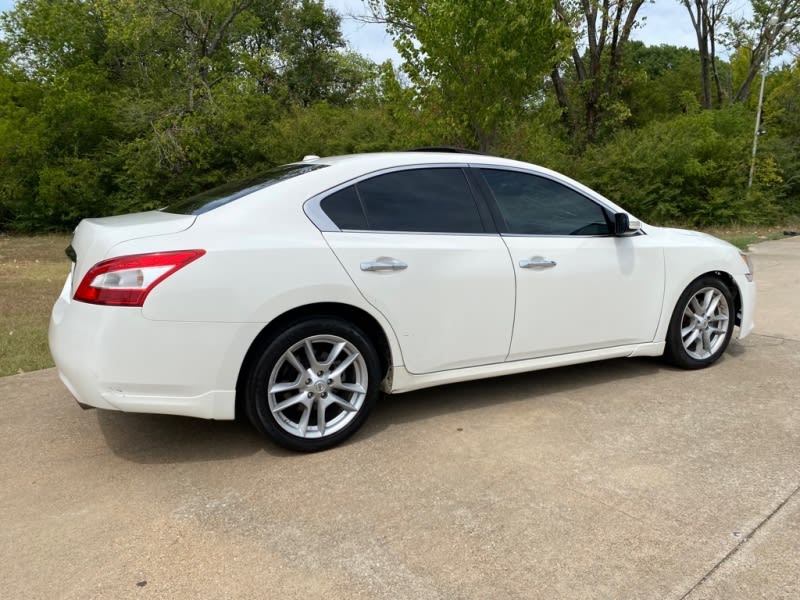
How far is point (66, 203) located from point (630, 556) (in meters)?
22.3

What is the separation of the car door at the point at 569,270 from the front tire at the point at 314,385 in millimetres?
1037

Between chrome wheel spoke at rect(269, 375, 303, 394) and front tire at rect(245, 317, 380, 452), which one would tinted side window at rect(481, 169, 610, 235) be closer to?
front tire at rect(245, 317, 380, 452)

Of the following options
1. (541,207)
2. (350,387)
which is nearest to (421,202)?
(541,207)

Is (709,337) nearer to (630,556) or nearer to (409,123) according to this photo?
(630,556)

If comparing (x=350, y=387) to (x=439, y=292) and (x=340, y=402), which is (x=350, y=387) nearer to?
(x=340, y=402)

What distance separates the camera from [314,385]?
11.1 feet

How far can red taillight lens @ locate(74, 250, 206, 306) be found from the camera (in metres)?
2.99

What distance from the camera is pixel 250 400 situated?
3256 mm

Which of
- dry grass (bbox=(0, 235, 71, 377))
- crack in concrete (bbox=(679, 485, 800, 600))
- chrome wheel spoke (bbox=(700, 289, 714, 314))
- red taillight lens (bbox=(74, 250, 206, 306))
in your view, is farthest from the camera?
dry grass (bbox=(0, 235, 71, 377))

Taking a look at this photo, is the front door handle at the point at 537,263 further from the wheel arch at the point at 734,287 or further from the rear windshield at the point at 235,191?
the wheel arch at the point at 734,287

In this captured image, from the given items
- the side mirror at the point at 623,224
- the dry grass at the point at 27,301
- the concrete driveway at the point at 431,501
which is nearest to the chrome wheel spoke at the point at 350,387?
the concrete driveway at the point at 431,501

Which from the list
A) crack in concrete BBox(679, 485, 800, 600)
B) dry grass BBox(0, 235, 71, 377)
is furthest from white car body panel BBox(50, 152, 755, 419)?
dry grass BBox(0, 235, 71, 377)

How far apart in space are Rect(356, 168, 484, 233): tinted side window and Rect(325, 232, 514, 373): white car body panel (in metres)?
0.08

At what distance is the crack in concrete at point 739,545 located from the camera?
2.33 metres
